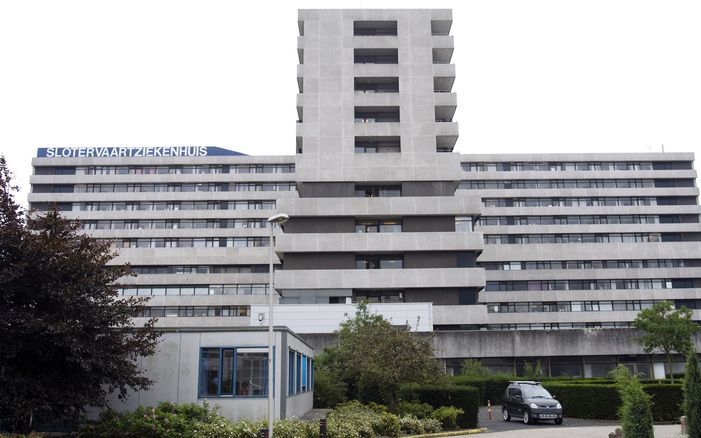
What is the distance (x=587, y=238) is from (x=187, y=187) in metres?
54.0

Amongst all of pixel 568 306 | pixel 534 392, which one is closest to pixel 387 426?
pixel 534 392

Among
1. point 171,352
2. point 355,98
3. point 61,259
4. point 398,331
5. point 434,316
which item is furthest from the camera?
point 355,98

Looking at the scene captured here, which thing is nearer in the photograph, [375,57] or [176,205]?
[375,57]

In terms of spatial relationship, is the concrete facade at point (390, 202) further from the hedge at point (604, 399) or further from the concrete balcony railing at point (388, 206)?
the hedge at point (604, 399)

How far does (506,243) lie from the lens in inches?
3381

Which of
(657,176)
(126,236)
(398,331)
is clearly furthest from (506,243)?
(398,331)

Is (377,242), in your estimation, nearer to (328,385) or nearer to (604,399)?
(328,385)

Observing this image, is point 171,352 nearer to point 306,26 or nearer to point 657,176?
point 306,26

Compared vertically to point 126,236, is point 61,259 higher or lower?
lower

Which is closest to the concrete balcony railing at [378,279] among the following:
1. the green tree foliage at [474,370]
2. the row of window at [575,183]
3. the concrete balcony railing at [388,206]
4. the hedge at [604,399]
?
the concrete balcony railing at [388,206]

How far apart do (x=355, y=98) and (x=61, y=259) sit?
45152 mm

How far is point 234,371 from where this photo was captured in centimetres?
2469

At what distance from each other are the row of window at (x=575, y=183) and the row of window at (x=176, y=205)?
91.4 ft

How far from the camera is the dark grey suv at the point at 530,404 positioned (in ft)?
99.6
